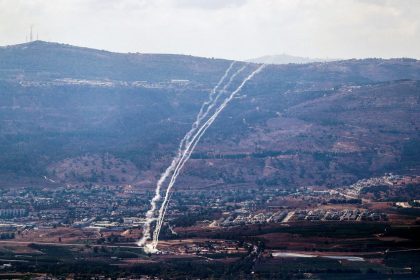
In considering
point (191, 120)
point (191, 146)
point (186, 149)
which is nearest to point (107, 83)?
point (191, 120)

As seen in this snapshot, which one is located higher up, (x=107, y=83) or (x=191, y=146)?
(x=107, y=83)

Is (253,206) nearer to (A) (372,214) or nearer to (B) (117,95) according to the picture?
(A) (372,214)

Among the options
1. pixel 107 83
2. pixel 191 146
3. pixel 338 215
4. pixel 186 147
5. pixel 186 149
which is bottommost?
pixel 338 215

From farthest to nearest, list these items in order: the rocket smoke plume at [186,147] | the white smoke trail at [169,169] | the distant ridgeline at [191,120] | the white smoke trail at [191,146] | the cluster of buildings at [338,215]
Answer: the distant ridgeline at [191,120], the rocket smoke plume at [186,147], the white smoke trail at [191,146], the white smoke trail at [169,169], the cluster of buildings at [338,215]

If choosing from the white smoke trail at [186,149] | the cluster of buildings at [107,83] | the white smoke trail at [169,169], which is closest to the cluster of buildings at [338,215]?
the white smoke trail at [186,149]

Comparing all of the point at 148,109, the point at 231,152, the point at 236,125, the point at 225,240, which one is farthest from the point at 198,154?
the point at 225,240

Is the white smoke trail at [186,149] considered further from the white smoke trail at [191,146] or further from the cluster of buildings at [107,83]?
the cluster of buildings at [107,83]

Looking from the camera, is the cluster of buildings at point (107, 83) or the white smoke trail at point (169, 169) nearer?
the white smoke trail at point (169, 169)

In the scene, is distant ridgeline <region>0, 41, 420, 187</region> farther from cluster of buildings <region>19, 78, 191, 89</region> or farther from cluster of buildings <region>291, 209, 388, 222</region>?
cluster of buildings <region>291, 209, 388, 222</region>

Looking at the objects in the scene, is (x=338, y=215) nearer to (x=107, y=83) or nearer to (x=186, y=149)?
(x=186, y=149)
